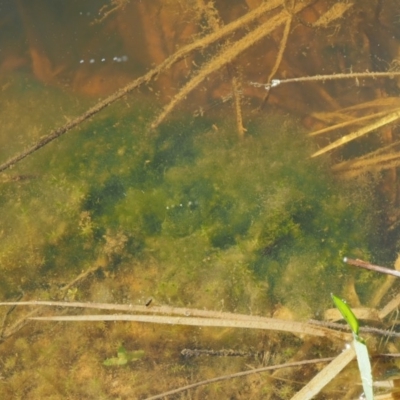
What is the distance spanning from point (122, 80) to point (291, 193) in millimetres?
1180

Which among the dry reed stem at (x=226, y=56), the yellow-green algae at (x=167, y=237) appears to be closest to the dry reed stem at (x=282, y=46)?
the dry reed stem at (x=226, y=56)

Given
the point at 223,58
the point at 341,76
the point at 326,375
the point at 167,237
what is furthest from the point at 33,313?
the point at 341,76

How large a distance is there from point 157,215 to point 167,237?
5.3 inches

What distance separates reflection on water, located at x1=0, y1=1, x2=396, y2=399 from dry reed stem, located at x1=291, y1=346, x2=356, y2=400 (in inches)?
7.1

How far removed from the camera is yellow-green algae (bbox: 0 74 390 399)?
231 centimetres

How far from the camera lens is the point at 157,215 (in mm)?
2492

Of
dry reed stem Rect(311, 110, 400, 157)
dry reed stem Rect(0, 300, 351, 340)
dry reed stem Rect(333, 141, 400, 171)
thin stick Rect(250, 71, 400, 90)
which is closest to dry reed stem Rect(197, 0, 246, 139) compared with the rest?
thin stick Rect(250, 71, 400, 90)

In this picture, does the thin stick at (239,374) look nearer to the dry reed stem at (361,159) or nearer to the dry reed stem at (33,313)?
the dry reed stem at (33,313)

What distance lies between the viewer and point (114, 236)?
2.48 m

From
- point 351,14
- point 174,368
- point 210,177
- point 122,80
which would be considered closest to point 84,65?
point 122,80

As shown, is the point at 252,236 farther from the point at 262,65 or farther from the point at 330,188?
the point at 262,65

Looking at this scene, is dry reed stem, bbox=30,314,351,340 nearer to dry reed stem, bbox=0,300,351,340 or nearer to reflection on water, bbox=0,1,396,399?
dry reed stem, bbox=0,300,351,340

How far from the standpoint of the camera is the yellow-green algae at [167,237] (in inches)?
91.0

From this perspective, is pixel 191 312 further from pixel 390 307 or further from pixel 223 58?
pixel 223 58
